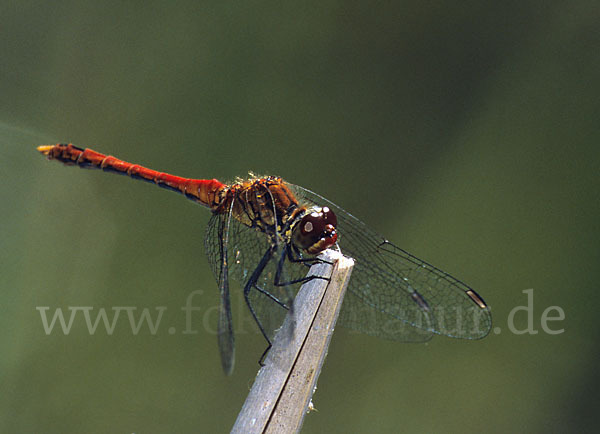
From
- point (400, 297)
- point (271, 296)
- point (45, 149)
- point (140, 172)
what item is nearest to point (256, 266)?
point (271, 296)

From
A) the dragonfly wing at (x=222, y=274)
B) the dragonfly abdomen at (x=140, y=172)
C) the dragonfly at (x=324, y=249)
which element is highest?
the dragonfly abdomen at (x=140, y=172)

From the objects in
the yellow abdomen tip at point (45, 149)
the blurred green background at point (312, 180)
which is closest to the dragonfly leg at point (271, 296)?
the blurred green background at point (312, 180)

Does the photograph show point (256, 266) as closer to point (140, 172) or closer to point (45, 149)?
point (140, 172)

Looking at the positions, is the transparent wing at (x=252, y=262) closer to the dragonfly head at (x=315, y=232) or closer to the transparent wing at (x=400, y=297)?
the dragonfly head at (x=315, y=232)

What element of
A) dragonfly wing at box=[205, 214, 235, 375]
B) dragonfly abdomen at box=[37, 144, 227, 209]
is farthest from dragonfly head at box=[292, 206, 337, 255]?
dragonfly abdomen at box=[37, 144, 227, 209]

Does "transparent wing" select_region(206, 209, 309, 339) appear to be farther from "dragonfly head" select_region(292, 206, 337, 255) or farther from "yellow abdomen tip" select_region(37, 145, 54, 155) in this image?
"yellow abdomen tip" select_region(37, 145, 54, 155)

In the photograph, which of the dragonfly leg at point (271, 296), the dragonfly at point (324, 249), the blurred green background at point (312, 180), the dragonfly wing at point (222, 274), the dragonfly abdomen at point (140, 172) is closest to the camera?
the dragonfly wing at point (222, 274)
